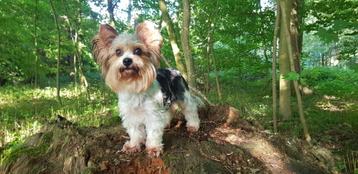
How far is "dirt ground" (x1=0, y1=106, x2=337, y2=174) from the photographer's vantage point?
184 inches

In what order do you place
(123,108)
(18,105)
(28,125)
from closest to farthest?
(123,108), (28,125), (18,105)

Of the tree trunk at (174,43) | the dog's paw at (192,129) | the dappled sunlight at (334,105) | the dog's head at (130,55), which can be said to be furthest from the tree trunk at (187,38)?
the dappled sunlight at (334,105)

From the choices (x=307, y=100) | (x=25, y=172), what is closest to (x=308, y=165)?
(x=25, y=172)

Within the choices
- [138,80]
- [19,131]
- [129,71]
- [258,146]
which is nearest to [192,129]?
[258,146]

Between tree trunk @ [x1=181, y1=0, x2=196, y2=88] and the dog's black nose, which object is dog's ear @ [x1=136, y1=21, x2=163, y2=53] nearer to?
the dog's black nose

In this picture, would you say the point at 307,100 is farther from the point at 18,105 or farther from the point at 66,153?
the point at 66,153

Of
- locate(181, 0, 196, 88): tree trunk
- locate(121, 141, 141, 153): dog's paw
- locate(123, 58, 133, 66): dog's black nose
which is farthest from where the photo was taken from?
locate(181, 0, 196, 88): tree trunk

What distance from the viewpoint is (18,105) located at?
12758 mm

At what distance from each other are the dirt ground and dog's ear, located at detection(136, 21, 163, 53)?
129 cm

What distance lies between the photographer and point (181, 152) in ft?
15.7

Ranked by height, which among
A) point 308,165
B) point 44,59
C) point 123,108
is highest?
point 44,59

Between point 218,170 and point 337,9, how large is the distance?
9.02m

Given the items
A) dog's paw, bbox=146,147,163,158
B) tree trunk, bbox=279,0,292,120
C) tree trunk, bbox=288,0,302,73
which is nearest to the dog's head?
dog's paw, bbox=146,147,163,158

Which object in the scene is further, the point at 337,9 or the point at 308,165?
the point at 337,9
